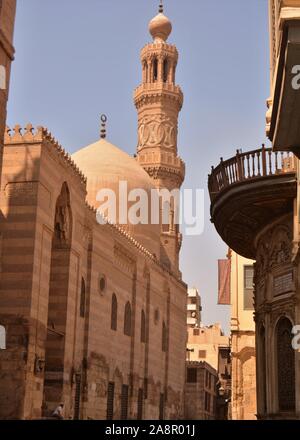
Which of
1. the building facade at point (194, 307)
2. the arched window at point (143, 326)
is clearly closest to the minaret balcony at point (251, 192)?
the arched window at point (143, 326)

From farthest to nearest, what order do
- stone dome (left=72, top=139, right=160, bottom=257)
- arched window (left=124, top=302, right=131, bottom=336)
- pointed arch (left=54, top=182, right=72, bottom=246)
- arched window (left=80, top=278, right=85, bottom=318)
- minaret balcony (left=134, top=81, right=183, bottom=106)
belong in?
minaret balcony (left=134, top=81, right=183, bottom=106) → stone dome (left=72, top=139, right=160, bottom=257) → arched window (left=124, top=302, right=131, bottom=336) → arched window (left=80, top=278, right=85, bottom=318) → pointed arch (left=54, top=182, right=72, bottom=246)

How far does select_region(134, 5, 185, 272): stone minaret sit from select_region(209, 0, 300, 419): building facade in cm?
2653

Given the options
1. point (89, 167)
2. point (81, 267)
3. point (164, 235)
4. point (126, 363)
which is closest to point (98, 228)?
point (81, 267)

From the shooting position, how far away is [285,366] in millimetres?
11922

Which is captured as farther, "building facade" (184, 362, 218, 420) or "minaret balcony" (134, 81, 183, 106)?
"building facade" (184, 362, 218, 420)

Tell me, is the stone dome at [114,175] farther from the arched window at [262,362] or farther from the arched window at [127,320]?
the arched window at [262,362]

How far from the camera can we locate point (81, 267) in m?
22.2

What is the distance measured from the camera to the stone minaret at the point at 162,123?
40094mm

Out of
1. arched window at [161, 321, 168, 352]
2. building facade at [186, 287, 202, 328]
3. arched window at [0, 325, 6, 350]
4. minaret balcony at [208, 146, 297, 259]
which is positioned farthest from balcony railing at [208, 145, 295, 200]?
building facade at [186, 287, 202, 328]

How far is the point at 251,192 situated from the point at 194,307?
68.1m

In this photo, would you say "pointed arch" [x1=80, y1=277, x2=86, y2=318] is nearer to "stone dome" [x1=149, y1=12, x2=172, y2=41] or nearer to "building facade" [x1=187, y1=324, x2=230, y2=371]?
"stone dome" [x1=149, y1=12, x2=172, y2=41]

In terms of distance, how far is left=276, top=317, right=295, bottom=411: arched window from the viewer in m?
11.7
